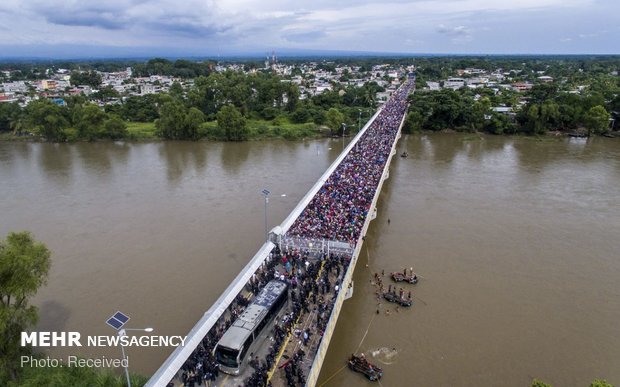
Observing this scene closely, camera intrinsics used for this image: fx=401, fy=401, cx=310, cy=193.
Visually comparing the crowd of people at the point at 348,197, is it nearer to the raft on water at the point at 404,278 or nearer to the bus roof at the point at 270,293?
the raft on water at the point at 404,278

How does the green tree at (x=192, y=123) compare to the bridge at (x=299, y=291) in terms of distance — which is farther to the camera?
the green tree at (x=192, y=123)

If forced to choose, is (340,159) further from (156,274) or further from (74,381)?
(74,381)

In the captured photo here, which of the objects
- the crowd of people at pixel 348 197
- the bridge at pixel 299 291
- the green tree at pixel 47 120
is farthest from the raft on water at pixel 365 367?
the green tree at pixel 47 120

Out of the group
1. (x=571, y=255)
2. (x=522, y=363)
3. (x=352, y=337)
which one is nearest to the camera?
(x=522, y=363)

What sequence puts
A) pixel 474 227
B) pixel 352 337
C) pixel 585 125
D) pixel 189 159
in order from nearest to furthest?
pixel 352 337
pixel 474 227
pixel 189 159
pixel 585 125

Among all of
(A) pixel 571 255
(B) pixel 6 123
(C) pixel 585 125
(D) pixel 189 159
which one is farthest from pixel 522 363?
(B) pixel 6 123

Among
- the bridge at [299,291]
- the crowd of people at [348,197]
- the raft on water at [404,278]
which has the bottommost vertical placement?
the raft on water at [404,278]
